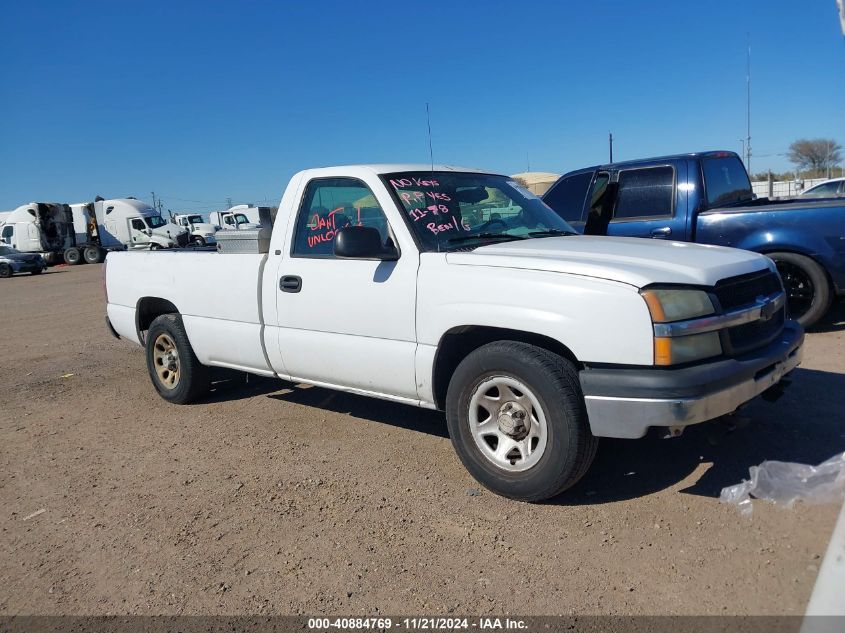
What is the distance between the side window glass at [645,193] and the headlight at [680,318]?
4177 mm

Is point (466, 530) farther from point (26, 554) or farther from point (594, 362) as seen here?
point (26, 554)

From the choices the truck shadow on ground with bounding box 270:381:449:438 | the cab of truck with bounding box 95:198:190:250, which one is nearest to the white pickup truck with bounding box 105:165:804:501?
the truck shadow on ground with bounding box 270:381:449:438

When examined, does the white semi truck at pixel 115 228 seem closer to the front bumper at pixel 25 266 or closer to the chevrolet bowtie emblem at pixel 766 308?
the front bumper at pixel 25 266

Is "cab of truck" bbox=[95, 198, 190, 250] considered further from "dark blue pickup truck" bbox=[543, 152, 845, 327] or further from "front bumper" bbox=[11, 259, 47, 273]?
"dark blue pickup truck" bbox=[543, 152, 845, 327]

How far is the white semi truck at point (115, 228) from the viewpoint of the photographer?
109ft

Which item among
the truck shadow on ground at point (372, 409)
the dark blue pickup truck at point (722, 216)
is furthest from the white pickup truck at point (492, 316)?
the dark blue pickup truck at point (722, 216)

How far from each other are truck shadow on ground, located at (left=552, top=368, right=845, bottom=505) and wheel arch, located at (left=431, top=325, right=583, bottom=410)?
32.7 inches

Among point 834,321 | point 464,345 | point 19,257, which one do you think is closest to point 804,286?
point 834,321

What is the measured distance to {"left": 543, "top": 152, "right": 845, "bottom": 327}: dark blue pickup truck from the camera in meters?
6.44

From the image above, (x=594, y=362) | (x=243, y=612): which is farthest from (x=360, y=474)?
(x=594, y=362)

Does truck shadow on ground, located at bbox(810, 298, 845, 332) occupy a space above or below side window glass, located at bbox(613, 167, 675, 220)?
below

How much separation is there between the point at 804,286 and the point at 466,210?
14.3ft

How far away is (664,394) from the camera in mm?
3014

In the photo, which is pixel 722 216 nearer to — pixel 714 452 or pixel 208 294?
pixel 714 452
